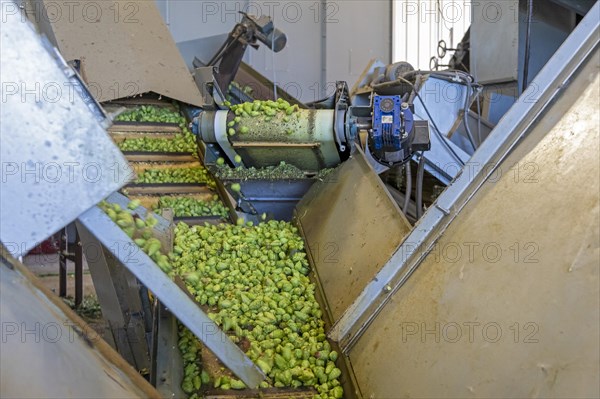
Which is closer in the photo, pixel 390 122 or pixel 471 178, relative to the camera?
pixel 471 178

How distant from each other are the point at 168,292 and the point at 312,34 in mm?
7124

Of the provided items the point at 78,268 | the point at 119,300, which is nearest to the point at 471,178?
the point at 119,300

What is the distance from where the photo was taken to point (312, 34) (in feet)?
26.2

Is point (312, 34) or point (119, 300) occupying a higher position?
point (312, 34)

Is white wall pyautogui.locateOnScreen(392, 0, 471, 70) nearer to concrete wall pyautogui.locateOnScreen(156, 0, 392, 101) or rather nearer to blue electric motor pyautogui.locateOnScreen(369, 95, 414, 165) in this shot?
concrete wall pyautogui.locateOnScreen(156, 0, 392, 101)

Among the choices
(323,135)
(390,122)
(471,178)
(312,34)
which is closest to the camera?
(471,178)

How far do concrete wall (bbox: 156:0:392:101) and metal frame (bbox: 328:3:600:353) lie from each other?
20.7 ft

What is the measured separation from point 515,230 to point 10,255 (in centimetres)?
122

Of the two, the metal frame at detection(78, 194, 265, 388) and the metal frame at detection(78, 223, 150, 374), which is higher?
the metal frame at detection(78, 194, 265, 388)

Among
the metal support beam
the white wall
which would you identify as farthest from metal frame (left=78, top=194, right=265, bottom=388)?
the white wall

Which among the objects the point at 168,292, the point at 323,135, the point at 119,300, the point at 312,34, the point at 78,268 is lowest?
the point at 78,268

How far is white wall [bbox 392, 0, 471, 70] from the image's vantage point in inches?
302

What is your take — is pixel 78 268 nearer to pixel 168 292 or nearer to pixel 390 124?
pixel 390 124

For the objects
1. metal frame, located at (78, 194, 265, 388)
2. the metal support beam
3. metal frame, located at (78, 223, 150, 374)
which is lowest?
the metal support beam
